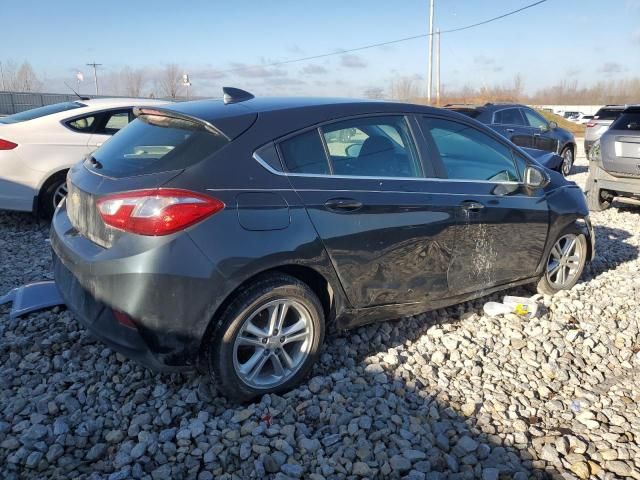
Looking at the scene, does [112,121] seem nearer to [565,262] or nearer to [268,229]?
[268,229]

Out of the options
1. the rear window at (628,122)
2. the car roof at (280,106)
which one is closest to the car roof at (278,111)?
the car roof at (280,106)

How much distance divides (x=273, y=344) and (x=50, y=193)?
457cm

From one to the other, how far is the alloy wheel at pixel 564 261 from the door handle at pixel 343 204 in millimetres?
2406

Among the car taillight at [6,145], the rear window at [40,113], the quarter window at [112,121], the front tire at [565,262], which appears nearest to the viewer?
the front tire at [565,262]

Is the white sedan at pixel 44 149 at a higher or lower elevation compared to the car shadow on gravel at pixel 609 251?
higher

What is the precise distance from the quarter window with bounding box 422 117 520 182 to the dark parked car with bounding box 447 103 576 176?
23.6 feet

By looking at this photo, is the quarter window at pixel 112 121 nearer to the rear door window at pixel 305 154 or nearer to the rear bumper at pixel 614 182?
the rear door window at pixel 305 154

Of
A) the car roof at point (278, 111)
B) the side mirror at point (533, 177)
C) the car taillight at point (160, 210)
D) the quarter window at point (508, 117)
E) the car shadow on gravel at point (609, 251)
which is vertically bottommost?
the car shadow on gravel at point (609, 251)

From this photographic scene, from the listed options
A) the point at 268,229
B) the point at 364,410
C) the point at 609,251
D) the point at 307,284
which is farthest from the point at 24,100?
the point at 364,410

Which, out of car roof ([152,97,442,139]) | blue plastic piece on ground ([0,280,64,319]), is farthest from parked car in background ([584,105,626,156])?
blue plastic piece on ground ([0,280,64,319])

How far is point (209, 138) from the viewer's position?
9.54ft

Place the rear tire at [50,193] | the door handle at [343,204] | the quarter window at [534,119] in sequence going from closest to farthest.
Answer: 1. the door handle at [343,204]
2. the rear tire at [50,193]
3. the quarter window at [534,119]

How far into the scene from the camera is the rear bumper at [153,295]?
261cm

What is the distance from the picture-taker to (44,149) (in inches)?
246
